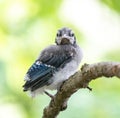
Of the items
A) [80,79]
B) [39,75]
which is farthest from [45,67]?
[80,79]

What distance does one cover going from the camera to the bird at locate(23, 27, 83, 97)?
2307 millimetres

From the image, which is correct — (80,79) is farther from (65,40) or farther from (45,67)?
(65,40)

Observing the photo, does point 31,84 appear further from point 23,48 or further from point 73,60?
point 23,48

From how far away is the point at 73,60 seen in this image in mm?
2453

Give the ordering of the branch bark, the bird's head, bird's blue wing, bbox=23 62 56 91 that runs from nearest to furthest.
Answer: the branch bark, bird's blue wing, bbox=23 62 56 91, the bird's head

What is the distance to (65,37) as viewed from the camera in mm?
2570

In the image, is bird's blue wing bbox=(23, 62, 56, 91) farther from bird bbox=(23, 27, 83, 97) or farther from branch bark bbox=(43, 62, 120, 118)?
branch bark bbox=(43, 62, 120, 118)

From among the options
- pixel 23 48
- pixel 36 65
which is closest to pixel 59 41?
pixel 36 65

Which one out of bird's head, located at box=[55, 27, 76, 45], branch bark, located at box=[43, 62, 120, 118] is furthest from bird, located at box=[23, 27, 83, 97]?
branch bark, located at box=[43, 62, 120, 118]

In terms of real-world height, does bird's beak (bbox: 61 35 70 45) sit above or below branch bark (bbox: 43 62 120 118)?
above

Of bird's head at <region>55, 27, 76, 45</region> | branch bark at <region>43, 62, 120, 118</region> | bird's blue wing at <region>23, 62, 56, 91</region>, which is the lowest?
branch bark at <region>43, 62, 120, 118</region>

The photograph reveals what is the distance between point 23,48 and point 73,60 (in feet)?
3.47

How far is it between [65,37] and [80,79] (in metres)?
0.69

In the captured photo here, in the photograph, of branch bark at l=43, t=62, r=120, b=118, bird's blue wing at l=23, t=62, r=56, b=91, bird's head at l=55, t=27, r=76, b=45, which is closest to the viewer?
branch bark at l=43, t=62, r=120, b=118
